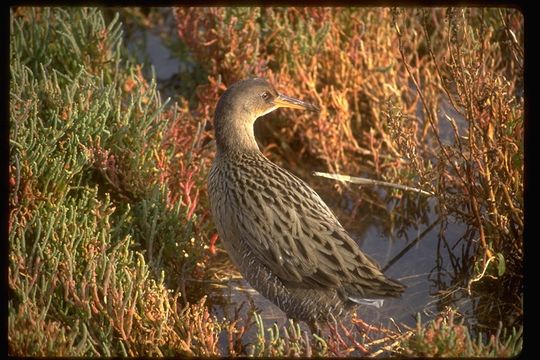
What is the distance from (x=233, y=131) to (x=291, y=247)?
1.00 metres

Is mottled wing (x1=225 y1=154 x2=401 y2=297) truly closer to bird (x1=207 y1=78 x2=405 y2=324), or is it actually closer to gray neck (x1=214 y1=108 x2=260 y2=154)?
bird (x1=207 y1=78 x2=405 y2=324)

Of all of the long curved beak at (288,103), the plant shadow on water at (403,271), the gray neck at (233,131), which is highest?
the long curved beak at (288,103)

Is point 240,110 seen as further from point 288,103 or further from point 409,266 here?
point 409,266

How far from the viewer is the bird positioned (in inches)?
183

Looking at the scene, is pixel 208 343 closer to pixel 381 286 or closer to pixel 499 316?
pixel 381 286

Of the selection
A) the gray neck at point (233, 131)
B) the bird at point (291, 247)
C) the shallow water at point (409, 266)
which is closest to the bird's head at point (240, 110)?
the gray neck at point (233, 131)

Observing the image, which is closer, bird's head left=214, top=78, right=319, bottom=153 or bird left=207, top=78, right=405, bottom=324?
bird left=207, top=78, right=405, bottom=324

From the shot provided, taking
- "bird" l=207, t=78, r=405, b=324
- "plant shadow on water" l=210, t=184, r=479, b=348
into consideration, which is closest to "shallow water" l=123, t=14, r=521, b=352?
"plant shadow on water" l=210, t=184, r=479, b=348

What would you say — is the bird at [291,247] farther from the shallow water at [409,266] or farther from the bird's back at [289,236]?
the shallow water at [409,266]

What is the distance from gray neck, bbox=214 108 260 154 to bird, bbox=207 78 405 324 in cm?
18

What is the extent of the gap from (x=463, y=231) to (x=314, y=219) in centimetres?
151

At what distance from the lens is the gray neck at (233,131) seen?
5340 mm

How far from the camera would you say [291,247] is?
470 centimetres

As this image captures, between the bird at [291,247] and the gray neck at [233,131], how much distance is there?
0.59 feet
